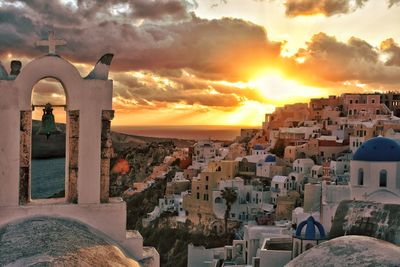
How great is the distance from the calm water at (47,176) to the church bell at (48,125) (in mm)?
6169

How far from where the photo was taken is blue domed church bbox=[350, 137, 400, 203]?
1844 cm

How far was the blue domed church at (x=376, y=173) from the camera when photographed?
18.4 meters

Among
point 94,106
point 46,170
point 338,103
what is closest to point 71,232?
point 94,106

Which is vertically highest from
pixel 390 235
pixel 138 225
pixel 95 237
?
pixel 95 237

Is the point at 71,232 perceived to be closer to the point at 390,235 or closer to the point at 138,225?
the point at 390,235

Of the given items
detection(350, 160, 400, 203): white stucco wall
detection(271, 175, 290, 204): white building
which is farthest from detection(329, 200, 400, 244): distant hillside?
detection(271, 175, 290, 204): white building

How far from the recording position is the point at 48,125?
7.13 metres

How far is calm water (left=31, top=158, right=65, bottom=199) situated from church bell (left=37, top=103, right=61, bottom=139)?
6.17 meters

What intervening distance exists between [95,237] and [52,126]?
1.84m

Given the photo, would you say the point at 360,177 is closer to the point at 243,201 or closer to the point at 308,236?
the point at 308,236

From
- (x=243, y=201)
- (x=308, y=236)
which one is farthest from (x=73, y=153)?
(x=243, y=201)

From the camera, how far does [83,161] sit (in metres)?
6.44

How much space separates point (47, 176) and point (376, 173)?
11427 mm

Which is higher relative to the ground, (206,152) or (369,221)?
(369,221)
